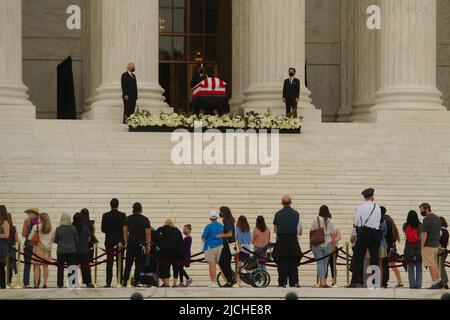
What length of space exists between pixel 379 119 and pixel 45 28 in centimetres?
1463

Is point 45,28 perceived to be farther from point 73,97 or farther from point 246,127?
point 246,127

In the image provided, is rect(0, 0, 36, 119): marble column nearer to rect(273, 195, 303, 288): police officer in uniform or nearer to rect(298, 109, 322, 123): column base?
rect(298, 109, 322, 123): column base

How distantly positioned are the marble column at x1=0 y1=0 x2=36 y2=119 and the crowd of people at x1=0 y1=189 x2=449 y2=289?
1581 cm

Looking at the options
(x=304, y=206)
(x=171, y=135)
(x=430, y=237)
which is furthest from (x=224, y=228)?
(x=171, y=135)

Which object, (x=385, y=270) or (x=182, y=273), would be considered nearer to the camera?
(x=385, y=270)

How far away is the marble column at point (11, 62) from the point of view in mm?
49969

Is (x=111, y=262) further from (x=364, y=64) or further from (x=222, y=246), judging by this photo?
(x=364, y=64)

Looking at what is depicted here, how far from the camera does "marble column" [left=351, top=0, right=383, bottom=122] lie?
5509 centimetres

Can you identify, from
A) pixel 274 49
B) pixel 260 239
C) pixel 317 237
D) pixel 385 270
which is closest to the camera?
pixel 385 270

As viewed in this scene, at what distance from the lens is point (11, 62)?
50.5 m

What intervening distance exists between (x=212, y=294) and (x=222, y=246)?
131 inches

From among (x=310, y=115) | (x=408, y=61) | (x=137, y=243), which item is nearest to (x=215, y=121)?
(x=310, y=115)

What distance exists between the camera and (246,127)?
159 ft

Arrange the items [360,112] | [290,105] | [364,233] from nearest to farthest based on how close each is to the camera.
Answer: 1. [364,233]
2. [290,105]
3. [360,112]
